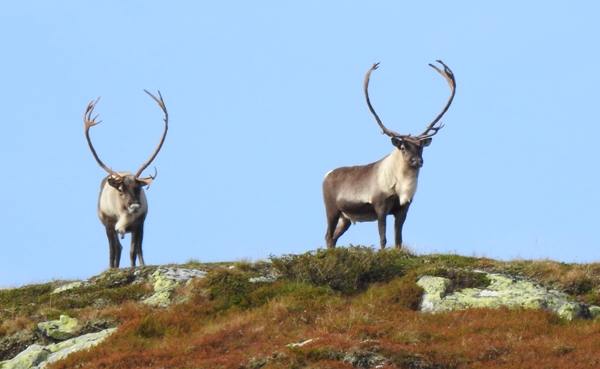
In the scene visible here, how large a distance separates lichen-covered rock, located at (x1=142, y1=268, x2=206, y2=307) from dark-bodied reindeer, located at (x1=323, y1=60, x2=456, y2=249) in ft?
13.4

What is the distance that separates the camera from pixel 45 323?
51.5 ft

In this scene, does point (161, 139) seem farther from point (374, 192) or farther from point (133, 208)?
point (374, 192)

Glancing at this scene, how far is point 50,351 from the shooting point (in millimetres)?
14766

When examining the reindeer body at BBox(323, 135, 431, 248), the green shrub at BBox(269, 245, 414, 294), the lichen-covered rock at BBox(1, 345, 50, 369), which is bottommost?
the lichen-covered rock at BBox(1, 345, 50, 369)

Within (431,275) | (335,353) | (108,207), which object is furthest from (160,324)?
(108,207)

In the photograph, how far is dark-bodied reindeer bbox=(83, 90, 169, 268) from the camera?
1994cm

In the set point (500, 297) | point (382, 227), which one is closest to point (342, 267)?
point (500, 297)

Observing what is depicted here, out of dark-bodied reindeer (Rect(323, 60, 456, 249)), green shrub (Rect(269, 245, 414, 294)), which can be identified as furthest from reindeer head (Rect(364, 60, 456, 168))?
green shrub (Rect(269, 245, 414, 294))

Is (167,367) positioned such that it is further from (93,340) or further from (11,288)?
(11,288)

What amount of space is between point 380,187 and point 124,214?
4.87m

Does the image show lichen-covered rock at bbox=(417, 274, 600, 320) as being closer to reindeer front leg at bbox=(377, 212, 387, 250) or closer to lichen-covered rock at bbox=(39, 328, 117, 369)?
reindeer front leg at bbox=(377, 212, 387, 250)

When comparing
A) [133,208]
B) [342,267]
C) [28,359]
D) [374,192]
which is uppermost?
[133,208]

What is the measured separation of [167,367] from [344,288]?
4.13 m

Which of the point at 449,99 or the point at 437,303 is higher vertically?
the point at 449,99
